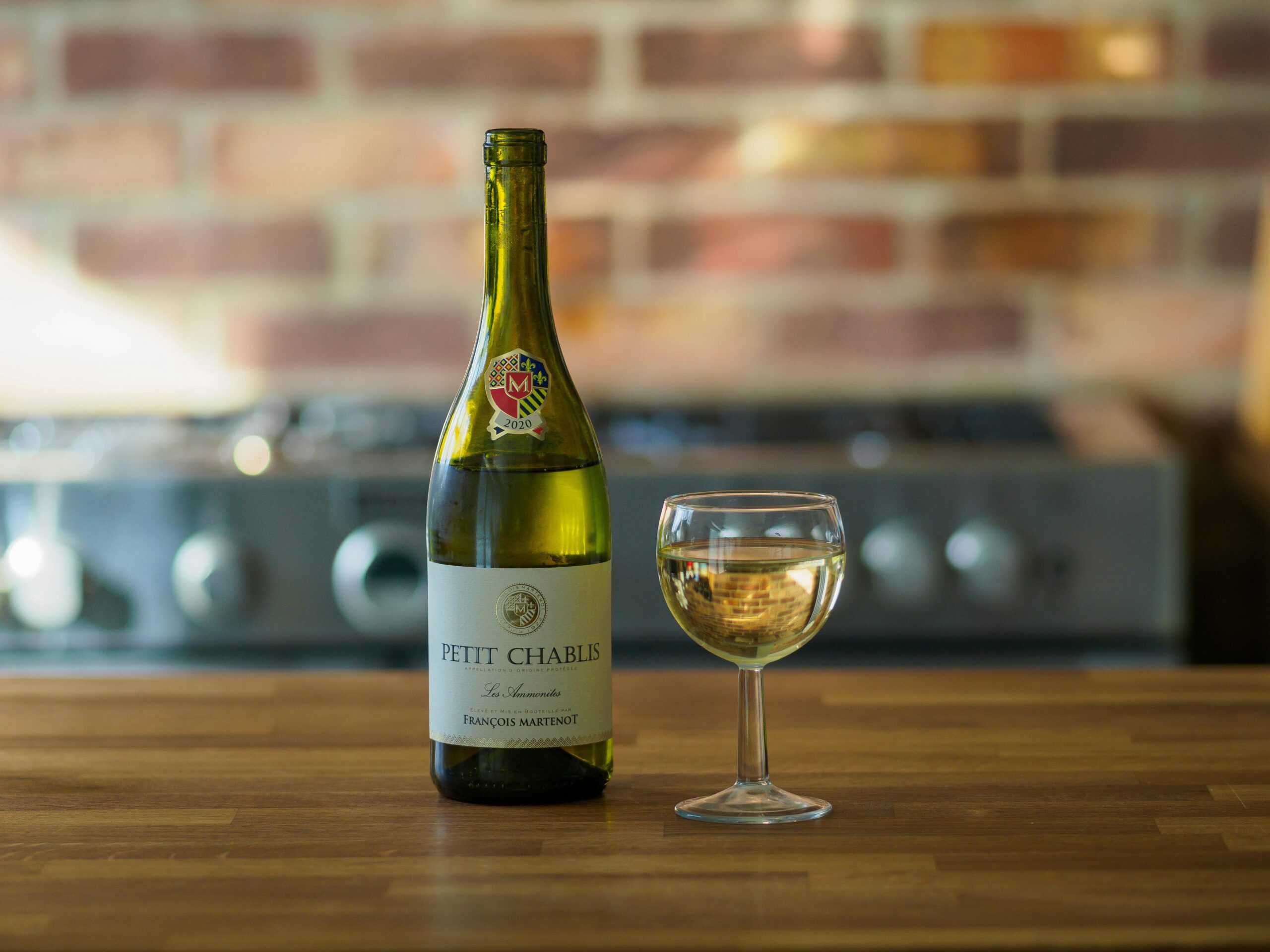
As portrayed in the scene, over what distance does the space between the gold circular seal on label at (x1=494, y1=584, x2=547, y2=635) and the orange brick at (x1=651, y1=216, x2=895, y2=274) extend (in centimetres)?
125

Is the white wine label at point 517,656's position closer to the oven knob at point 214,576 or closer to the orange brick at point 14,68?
the oven knob at point 214,576

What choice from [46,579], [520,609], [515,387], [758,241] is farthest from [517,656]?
[758,241]

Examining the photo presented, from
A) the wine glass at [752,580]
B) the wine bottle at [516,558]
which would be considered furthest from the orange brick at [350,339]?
the wine glass at [752,580]

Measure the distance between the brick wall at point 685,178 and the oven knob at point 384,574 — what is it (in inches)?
17.6

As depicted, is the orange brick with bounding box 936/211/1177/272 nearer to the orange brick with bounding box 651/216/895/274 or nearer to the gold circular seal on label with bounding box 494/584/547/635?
the orange brick with bounding box 651/216/895/274

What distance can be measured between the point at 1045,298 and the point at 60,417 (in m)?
1.20

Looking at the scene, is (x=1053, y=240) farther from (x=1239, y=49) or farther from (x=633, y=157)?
(x=633, y=157)

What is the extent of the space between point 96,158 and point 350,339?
379 millimetres

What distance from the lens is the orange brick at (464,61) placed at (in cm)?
184

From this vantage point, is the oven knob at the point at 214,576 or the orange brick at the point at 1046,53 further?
the orange brick at the point at 1046,53

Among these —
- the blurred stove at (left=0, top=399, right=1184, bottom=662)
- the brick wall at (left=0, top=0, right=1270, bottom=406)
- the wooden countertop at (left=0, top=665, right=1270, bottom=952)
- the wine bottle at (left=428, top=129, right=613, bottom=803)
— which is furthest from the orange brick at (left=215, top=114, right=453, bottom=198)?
the wine bottle at (left=428, top=129, right=613, bottom=803)

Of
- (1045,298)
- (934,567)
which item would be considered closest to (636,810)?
(934,567)

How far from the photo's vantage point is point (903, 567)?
56.1 inches

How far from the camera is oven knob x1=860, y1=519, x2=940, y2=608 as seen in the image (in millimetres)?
1424
